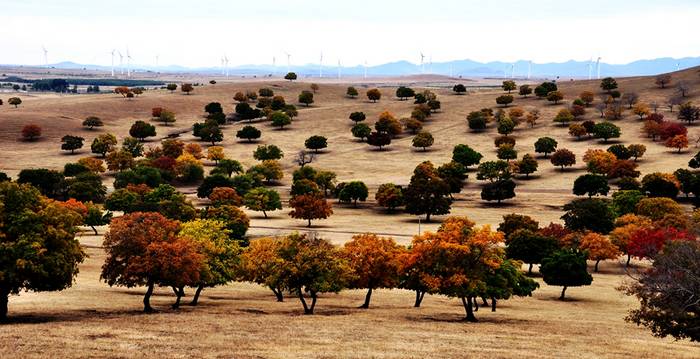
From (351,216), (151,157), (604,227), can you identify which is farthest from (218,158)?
(604,227)

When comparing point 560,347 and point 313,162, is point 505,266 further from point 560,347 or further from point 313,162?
point 313,162

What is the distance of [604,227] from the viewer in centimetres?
11488

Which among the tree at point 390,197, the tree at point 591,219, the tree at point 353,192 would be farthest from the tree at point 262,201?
the tree at point 591,219

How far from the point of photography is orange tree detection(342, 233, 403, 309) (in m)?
70.6

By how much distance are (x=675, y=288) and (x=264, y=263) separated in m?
35.6

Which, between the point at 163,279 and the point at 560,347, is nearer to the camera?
the point at 560,347

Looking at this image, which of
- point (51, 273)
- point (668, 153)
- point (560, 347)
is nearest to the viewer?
point (560, 347)

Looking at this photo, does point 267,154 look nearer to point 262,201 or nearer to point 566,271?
point 262,201

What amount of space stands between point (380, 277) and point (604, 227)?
5536 centimetres

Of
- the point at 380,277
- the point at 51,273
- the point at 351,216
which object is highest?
the point at 51,273

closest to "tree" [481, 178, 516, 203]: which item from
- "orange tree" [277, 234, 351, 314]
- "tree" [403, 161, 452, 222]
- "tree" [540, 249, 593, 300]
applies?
"tree" [403, 161, 452, 222]

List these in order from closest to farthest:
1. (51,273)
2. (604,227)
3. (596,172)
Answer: (51,273)
(604,227)
(596,172)

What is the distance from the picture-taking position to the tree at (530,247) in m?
95.8

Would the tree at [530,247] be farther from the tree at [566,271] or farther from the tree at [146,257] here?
the tree at [146,257]
